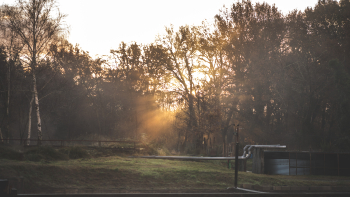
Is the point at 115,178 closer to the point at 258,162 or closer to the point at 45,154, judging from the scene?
the point at 45,154

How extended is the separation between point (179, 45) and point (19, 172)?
30442mm

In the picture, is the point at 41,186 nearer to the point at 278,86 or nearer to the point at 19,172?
the point at 19,172

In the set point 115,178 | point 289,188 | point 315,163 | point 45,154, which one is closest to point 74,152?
point 45,154

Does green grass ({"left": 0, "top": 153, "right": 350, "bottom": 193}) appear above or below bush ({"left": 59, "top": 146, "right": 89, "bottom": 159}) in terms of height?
below

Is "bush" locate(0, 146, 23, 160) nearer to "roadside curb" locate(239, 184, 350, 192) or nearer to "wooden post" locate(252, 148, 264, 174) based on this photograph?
"roadside curb" locate(239, 184, 350, 192)

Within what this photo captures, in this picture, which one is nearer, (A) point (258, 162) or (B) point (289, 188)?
(B) point (289, 188)

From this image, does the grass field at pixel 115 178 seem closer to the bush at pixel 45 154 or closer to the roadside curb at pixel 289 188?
the roadside curb at pixel 289 188

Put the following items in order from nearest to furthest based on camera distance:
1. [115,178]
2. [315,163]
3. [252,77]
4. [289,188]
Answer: [115,178]
[289,188]
[315,163]
[252,77]

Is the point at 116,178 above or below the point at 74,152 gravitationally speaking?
below

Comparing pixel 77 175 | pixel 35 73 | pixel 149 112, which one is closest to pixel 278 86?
pixel 149 112

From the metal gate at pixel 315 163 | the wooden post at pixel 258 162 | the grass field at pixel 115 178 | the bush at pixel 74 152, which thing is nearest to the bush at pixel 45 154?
the bush at pixel 74 152

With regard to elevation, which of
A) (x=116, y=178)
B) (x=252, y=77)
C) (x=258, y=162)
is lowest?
(x=116, y=178)

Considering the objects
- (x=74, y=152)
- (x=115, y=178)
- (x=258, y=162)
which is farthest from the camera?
(x=258, y=162)

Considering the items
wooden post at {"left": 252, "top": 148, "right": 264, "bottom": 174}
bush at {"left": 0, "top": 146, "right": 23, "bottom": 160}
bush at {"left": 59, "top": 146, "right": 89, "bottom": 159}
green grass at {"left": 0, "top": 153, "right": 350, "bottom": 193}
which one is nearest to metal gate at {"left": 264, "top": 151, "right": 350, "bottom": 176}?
wooden post at {"left": 252, "top": 148, "right": 264, "bottom": 174}
